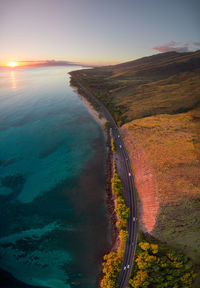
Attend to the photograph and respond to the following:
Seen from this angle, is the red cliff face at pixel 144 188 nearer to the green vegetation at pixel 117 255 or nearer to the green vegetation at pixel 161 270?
the green vegetation at pixel 117 255

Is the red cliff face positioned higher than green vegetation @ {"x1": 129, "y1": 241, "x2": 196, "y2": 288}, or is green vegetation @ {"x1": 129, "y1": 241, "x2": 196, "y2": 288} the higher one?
the red cliff face

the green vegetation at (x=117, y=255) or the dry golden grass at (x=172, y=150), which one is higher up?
the dry golden grass at (x=172, y=150)

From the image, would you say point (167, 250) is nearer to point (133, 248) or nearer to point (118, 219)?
point (133, 248)

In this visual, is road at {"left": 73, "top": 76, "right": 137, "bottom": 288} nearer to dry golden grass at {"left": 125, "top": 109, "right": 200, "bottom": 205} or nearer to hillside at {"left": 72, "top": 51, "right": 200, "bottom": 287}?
hillside at {"left": 72, "top": 51, "right": 200, "bottom": 287}

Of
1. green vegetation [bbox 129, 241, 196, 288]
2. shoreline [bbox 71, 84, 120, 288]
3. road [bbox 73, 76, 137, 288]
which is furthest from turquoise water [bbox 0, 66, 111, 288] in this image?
green vegetation [bbox 129, 241, 196, 288]

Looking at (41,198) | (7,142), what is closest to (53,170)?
(41,198)

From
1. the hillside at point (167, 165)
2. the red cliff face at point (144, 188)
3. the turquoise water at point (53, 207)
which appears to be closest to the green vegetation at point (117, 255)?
the turquoise water at point (53, 207)
